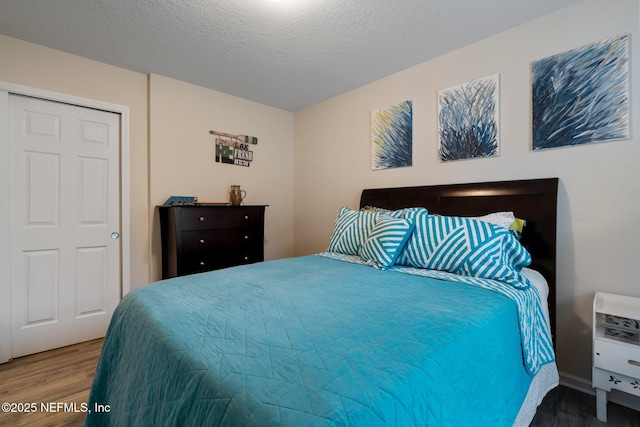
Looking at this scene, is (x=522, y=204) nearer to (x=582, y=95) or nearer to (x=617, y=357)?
(x=582, y=95)

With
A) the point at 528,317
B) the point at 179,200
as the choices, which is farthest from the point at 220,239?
the point at 528,317

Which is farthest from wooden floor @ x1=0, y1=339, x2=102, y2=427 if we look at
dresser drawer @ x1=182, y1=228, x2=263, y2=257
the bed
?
dresser drawer @ x1=182, y1=228, x2=263, y2=257

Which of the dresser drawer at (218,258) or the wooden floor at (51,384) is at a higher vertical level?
the dresser drawer at (218,258)

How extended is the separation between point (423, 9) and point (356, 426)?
2272mm

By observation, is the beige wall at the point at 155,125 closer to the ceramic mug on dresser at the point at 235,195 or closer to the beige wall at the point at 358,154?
the beige wall at the point at 358,154

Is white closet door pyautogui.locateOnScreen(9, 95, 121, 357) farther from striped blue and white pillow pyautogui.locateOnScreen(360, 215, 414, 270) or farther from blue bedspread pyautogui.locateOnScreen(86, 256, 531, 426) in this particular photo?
striped blue and white pillow pyautogui.locateOnScreen(360, 215, 414, 270)

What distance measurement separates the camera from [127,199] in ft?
8.64

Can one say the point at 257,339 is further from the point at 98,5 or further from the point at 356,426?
the point at 98,5

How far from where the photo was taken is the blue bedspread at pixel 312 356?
2.01ft

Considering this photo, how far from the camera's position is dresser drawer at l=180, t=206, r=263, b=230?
98.5 inches

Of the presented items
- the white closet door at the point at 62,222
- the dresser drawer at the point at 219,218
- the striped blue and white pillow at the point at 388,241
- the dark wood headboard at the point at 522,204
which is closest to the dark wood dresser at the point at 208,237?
the dresser drawer at the point at 219,218

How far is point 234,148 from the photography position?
10.7 feet

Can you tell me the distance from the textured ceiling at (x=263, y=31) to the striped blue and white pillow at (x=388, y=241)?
4.66 ft

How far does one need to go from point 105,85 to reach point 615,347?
13.4 ft
